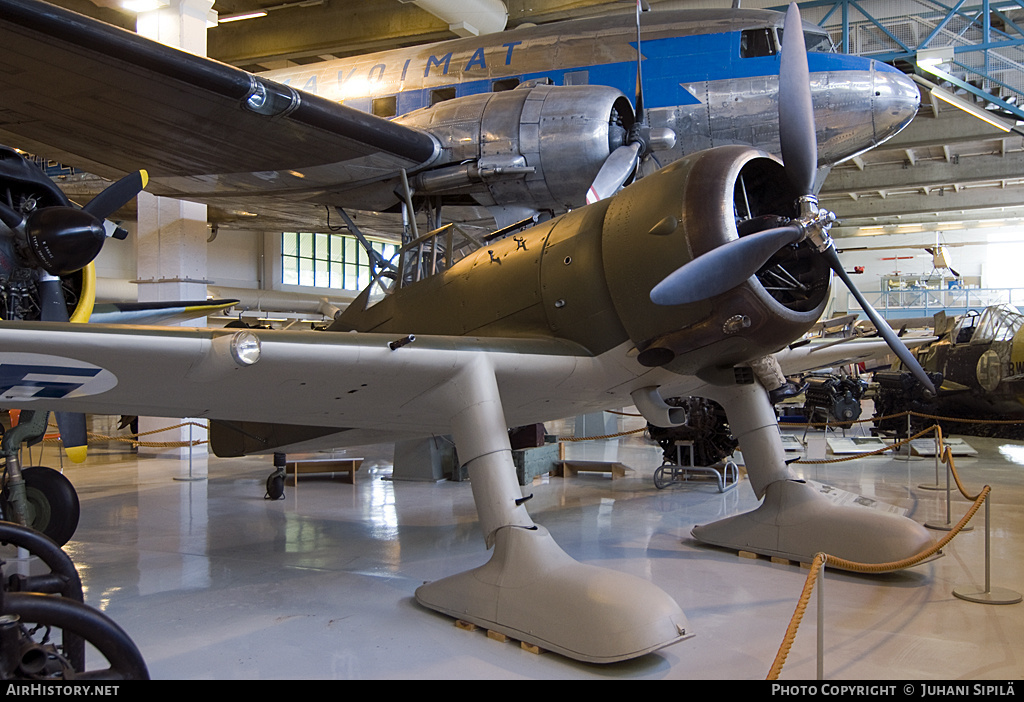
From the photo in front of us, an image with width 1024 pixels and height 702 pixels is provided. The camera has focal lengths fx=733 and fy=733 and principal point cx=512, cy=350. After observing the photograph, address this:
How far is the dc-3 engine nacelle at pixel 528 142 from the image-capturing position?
916 cm

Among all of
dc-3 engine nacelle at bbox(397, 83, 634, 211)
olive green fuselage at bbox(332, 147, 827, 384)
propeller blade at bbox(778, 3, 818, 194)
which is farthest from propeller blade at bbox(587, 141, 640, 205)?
propeller blade at bbox(778, 3, 818, 194)

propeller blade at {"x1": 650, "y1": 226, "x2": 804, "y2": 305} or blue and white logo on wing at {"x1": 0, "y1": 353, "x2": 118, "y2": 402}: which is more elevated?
propeller blade at {"x1": 650, "y1": 226, "x2": 804, "y2": 305}

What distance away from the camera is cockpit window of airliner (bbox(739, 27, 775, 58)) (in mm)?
10406

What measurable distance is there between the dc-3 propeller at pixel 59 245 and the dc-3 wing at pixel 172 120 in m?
1.90

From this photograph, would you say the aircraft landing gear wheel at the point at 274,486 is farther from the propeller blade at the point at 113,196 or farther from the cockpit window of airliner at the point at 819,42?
the cockpit window of airliner at the point at 819,42

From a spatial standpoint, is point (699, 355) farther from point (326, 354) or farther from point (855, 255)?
point (855, 255)

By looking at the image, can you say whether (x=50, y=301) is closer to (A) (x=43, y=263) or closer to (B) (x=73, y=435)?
(A) (x=43, y=263)

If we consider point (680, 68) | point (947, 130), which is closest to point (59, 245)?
point (680, 68)

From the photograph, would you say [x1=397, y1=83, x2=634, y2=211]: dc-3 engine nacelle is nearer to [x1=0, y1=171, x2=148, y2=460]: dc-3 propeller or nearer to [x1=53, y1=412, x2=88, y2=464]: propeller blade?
[x1=0, y1=171, x2=148, y2=460]: dc-3 propeller

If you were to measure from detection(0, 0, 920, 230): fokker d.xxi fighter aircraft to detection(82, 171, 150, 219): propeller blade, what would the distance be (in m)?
1.62

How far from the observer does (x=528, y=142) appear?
30.7 ft

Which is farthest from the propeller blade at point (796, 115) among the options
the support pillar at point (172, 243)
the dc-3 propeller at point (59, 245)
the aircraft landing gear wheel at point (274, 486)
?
the support pillar at point (172, 243)

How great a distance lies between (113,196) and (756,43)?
28.3ft

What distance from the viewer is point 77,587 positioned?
97.1 inches
